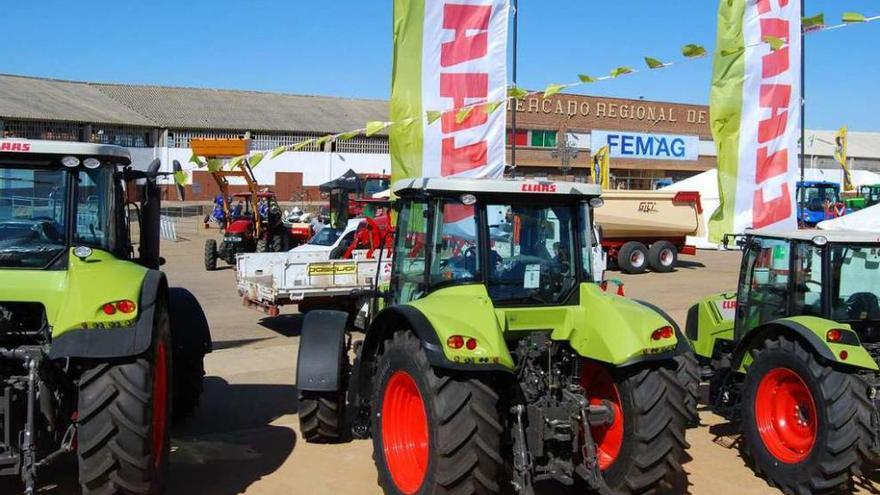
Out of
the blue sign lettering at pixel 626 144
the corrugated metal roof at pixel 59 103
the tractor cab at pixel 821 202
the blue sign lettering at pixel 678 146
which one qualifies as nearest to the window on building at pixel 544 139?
the blue sign lettering at pixel 626 144

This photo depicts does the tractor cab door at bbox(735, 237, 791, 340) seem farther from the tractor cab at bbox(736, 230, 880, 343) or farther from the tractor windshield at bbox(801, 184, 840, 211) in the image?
the tractor windshield at bbox(801, 184, 840, 211)

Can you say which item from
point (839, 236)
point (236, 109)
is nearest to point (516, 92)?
point (839, 236)

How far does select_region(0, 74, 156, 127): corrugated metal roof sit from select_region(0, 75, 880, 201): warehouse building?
7 centimetres

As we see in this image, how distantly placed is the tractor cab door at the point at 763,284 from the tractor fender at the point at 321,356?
3.52 metres

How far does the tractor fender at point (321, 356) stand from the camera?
249 inches

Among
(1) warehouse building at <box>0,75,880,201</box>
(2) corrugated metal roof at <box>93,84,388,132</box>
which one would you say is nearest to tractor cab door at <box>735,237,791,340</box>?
(1) warehouse building at <box>0,75,880,201</box>

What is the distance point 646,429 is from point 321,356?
252 cm

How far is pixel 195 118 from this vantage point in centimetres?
5316

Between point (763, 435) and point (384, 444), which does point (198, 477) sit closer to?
point (384, 444)

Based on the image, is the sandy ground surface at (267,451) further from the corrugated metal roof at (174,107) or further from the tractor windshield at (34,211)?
the corrugated metal roof at (174,107)

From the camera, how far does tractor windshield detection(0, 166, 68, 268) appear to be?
5.21 metres

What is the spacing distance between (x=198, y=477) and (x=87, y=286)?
5.84 ft

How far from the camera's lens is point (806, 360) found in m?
5.90

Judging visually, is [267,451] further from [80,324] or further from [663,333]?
[663,333]
